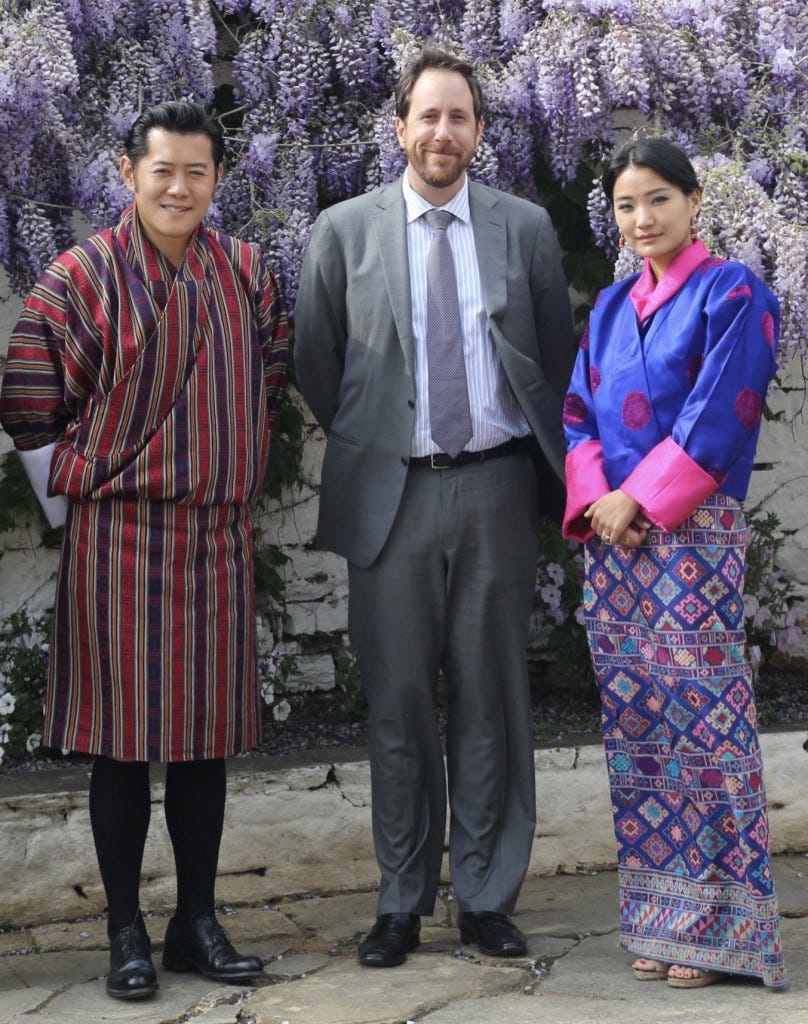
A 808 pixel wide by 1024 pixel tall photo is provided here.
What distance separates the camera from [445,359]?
10.5 ft

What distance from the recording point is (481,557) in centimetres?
323

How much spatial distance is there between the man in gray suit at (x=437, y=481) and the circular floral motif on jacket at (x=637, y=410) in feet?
0.89

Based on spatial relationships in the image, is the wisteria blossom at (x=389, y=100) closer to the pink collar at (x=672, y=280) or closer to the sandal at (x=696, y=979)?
the pink collar at (x=672, y=280)

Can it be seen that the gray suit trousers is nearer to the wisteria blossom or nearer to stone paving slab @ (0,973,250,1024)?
stone paving slab @ (0,973,250,1024)

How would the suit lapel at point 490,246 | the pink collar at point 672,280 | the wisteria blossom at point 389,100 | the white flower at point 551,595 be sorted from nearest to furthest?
the pink collar at point 672,280
the suit lapel at point 490,246
the wisteria blossom at point 389,100
the white flower at point 551,595

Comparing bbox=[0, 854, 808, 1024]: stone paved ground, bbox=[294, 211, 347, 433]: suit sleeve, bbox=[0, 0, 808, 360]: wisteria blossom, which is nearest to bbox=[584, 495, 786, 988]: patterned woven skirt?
bbox=[0, 854, 808, 1024]: stone paved ground

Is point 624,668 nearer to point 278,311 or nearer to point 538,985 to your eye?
point 538,985

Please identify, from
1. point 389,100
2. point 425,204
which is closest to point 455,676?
point 425,204

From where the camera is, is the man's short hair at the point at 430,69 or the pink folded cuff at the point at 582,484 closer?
the pink folded cuff at the point at 582,484

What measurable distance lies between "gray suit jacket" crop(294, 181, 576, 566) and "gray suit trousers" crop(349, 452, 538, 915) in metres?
0.09

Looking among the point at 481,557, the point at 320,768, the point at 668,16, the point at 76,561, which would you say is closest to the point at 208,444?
the point at 76,561

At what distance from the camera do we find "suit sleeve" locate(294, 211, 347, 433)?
10.8 feet

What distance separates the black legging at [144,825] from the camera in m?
3.08

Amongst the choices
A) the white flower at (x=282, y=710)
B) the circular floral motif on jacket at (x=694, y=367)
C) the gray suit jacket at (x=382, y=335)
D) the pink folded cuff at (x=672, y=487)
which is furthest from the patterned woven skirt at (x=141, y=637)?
the white flower at (x=282, y=710)
